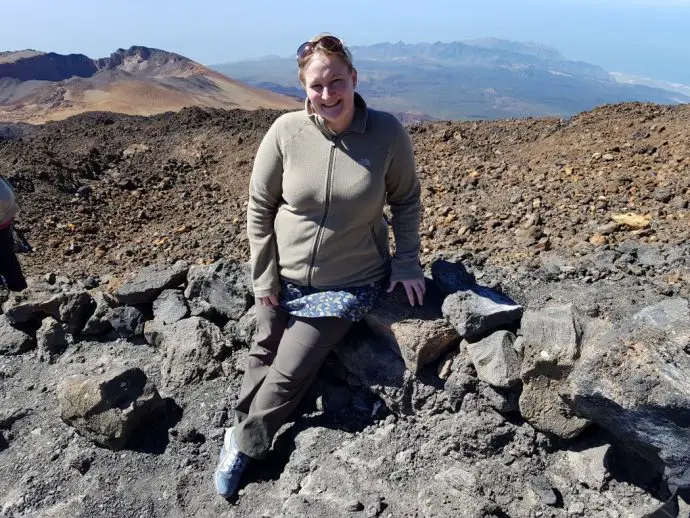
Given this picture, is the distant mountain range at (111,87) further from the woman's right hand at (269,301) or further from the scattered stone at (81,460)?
the woman's right hand at (269,301)

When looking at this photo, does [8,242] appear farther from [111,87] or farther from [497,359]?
[111,87]

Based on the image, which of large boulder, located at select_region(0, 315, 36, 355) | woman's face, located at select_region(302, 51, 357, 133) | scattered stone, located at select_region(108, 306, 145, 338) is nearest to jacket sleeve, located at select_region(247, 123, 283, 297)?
woman's face, located at select_region(302, 51, 357, 133)

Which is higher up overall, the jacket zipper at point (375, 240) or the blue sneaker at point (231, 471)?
the jacket zipper at point (375, 240)

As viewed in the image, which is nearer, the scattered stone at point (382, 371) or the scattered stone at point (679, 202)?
the scattered stone at point (382, 371)

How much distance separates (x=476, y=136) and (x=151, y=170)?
5901mm

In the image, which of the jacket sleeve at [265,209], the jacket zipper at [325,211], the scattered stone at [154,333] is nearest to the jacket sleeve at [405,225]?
the jacket zipper at [325,211]

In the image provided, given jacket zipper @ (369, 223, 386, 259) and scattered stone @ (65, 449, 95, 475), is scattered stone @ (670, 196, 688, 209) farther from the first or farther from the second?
scattered stone @ (65, 449, 95, 475)

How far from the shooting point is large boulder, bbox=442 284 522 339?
3.23m

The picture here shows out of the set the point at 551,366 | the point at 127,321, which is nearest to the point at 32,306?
the point at 127,321

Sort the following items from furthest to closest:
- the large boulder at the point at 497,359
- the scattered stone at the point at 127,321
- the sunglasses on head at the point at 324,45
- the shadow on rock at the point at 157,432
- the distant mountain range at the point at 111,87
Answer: the distant mountain range at the point at 111,87 → the scattered stone at the point at 127,321 → the shadow on rock at the point at 157,432 → the large boulder at the point at 497,359 → the sunglasses on head at the point at 324,45

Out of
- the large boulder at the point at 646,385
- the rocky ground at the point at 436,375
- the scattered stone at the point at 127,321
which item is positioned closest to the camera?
the large boulder at the point at 646,385

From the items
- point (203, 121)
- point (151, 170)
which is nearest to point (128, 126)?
point (203, 121)

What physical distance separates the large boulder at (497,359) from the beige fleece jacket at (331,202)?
23.7 inches

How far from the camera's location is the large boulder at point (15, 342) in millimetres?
4906
